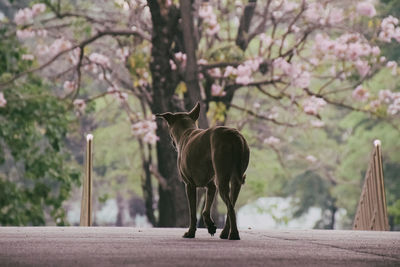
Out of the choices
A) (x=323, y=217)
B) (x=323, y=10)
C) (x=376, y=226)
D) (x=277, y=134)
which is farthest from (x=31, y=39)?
(x=376, y=226)

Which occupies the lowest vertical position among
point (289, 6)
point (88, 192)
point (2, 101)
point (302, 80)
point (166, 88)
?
→ point (88, 192)

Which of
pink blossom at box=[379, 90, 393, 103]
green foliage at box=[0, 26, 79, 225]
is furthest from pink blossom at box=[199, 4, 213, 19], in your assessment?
pink blossom at box=[379, 90, 393, 103]

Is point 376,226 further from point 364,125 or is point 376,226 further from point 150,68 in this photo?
point 364,125

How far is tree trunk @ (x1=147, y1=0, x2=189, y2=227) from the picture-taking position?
13.8 m

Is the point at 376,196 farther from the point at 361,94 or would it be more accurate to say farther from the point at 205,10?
the point at 205,10

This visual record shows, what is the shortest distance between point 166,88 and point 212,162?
334 inches

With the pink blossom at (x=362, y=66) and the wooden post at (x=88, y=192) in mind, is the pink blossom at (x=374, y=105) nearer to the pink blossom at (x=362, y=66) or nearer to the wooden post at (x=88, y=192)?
the pink blossom at (x=362, y=66)

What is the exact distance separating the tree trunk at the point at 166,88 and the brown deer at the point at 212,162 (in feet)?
25.4

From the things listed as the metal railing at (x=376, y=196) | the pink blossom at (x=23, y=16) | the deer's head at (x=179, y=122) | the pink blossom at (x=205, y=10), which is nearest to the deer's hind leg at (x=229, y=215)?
the deer's head at (x=179, y=122)

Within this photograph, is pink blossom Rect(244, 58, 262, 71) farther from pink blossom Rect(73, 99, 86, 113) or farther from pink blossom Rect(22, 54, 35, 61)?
pink blossom Rect(22, 54, 35, 61)

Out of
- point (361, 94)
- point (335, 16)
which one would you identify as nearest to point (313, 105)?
point (361, 94)

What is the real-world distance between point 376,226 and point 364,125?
67.9 feet

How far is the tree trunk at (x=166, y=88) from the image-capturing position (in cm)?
1384

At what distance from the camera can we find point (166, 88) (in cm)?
1395
